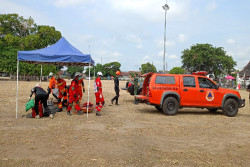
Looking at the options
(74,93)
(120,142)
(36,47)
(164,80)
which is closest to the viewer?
(120,142)

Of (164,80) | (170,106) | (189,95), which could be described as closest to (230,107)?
(189,95)

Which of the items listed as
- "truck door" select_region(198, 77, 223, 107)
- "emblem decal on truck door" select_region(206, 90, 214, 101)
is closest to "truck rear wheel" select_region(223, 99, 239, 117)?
"truck door" select_region(198, 77, 223, 107)

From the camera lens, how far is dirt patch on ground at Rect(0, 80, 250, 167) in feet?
13.6

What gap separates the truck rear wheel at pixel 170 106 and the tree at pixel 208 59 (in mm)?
36258

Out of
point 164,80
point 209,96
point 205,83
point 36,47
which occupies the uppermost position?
point 36,47

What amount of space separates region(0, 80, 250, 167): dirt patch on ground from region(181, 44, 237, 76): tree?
37501mm

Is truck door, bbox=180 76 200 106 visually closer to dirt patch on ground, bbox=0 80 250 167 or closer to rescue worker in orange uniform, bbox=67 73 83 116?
dirt patch on ground, bbox=0 80 250 167

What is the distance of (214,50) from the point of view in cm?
4400

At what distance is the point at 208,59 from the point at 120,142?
4215 centimetres

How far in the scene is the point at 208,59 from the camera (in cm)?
4341

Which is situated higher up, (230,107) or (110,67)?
(110,67)

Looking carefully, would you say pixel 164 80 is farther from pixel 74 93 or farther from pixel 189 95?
pixel 74 93

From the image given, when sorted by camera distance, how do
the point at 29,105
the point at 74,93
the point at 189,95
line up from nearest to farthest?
1. the point at 29,105
2. the point at 74,93
3. the point at 189,95

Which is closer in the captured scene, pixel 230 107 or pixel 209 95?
pixel 209 95
